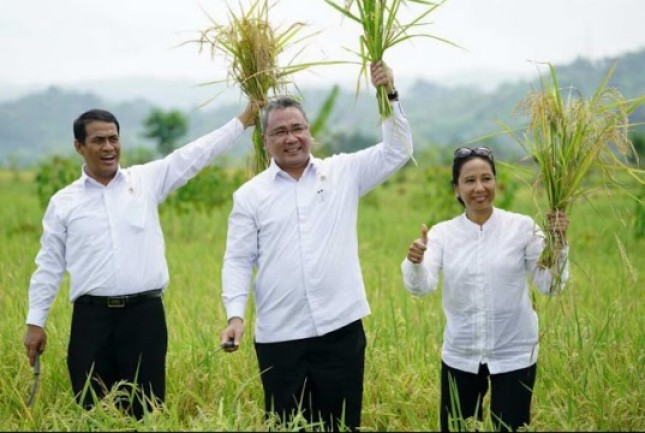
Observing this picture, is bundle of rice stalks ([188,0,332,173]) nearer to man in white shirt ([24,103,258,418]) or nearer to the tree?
man in white shirt ([24,103,258,418])

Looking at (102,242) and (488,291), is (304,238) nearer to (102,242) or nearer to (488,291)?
(488,291)

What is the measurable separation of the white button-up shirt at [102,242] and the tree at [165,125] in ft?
189

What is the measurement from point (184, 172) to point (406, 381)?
1.53 m

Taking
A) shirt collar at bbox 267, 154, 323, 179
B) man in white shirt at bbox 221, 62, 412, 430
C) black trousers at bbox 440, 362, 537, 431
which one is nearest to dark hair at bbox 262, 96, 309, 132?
man in white shirt at bbox 221, 62, 412, 430

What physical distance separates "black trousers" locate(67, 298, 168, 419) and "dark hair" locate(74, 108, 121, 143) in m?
0.78

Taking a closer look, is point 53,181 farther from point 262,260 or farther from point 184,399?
point 262,260

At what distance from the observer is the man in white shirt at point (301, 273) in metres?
3.47

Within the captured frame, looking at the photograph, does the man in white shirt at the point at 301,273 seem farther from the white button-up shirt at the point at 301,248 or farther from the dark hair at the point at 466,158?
the dark hair at the point at 466,158

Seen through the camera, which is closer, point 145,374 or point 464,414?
point 464,414

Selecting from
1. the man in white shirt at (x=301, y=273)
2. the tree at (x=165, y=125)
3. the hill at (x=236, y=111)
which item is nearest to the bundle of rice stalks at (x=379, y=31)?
the man in white shirt at (x=301, y=273)

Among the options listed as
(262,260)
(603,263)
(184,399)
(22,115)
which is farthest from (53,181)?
(22,115)

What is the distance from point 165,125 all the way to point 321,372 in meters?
60.9

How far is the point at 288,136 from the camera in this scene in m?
3.50

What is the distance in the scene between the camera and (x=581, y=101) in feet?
11.2
